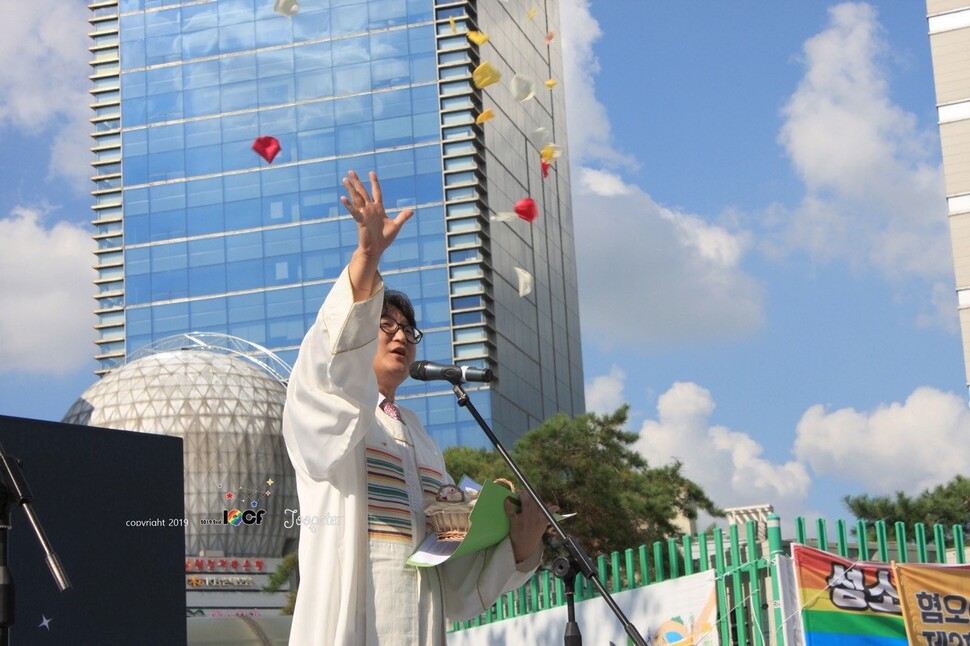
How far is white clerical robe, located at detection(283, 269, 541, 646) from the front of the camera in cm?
397

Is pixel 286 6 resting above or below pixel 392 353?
above

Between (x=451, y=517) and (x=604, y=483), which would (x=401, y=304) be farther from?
(x=604, y=483)

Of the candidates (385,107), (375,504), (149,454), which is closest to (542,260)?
(385,107)

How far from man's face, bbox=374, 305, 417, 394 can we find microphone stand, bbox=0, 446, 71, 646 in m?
1.13

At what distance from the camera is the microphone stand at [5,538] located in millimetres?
3973

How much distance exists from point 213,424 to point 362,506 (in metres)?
53.2

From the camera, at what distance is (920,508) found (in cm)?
2523

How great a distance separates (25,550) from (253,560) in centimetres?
4957

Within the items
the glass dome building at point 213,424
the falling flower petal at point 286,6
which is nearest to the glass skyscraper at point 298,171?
the glass dome building at point 213,424

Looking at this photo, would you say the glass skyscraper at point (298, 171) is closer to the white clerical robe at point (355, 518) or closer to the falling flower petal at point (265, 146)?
the falling flower petal at point (265, 146)

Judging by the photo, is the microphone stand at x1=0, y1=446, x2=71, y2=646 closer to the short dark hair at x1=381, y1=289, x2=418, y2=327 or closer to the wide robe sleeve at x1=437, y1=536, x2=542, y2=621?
the wide robe sleeve at x1=437, y1=536, x2=542, y2=621

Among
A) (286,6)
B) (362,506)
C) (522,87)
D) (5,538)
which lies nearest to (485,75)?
(522,87)

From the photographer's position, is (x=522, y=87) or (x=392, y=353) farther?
(x=522, y=87)

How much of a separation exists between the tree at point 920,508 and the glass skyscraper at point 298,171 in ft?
131
